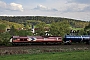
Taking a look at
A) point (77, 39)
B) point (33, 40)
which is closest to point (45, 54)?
point (33, 40)

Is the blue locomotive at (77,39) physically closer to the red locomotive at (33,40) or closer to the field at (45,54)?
the red locomotive at (33,40)

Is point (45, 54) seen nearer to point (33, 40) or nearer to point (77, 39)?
point (33, 40)

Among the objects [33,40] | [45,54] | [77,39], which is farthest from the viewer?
[77,39]

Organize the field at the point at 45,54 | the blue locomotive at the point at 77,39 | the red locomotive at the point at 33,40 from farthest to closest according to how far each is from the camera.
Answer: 1. the blue locomotive at the point at 77,39
2. the red locomotive at the point at 33,40
3. the field at the point at 45,54

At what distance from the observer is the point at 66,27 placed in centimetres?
11550

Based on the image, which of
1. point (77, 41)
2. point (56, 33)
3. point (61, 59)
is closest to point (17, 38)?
point (77, 41)

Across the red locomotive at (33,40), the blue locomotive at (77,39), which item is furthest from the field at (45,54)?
the blue locomotive at (77,39)

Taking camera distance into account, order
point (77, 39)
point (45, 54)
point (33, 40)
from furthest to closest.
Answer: point (77, 39) → point (33, 40) → point (45, 54)

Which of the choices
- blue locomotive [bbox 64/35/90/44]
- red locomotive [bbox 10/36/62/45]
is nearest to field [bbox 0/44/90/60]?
red locomotive [bbox 10/36/62/45]

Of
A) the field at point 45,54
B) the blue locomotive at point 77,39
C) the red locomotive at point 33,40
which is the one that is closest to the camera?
the field at point 45,54

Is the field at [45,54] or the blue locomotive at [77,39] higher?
the field at [45,54]

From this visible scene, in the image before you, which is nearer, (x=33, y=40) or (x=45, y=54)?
(x=45, y=54)

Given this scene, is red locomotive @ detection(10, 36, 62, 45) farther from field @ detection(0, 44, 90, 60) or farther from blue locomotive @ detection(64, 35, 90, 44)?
field @ detection(0, 44, 90, 60)

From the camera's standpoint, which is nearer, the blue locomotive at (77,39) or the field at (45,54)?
the field at (45,54)
